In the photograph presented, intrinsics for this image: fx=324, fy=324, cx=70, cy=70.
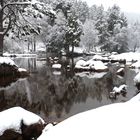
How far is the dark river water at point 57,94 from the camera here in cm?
1591

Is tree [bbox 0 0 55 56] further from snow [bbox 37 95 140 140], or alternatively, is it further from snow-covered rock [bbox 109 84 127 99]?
snow [bbox 37 95 140 140]

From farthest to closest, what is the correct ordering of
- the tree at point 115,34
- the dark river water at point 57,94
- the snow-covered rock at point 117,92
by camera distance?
the tree at point 115,34 < the snow-covered rock at point 117,92 < the dark river water at point 57,94

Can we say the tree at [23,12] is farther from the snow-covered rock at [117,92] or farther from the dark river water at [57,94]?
the snow-covered rock at [117,92]

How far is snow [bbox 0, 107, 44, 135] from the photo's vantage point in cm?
969

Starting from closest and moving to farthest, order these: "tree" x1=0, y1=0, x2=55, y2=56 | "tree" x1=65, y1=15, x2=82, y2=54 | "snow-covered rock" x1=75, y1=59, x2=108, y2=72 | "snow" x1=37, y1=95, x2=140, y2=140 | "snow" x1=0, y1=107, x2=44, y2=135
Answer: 1. "snow" x1=37, y1=95, x2=140, y2=140
2. "snow" x1=0, y1=107, x2=44, y2=135
3. "tree" x1=0, y1=0, x2=55, y2=56
4. "snow-covered rock" x1=75, y1=59, x2=108, y2=72
5. "tree" x1=65, y1=15, x2=82, y2=54

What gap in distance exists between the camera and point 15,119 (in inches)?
391

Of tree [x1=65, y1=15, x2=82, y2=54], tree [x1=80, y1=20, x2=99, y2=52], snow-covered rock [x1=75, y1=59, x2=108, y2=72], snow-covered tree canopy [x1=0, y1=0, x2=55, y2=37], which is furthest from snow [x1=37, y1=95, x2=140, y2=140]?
tree [x1=80, y1=20, x2=99, y2=52]

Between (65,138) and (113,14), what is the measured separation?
74.1 m

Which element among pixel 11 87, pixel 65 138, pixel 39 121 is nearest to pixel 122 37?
pixel 11 87

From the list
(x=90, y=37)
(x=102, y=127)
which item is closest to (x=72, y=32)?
(x=90, y=37)

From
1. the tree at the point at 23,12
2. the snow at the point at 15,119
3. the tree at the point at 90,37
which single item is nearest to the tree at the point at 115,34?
the tree at the point at 90,37

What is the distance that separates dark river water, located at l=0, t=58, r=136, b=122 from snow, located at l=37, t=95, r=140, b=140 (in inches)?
314

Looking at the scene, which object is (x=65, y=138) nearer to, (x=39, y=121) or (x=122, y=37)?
(x=39, y=121)

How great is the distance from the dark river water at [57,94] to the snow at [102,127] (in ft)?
26.2
